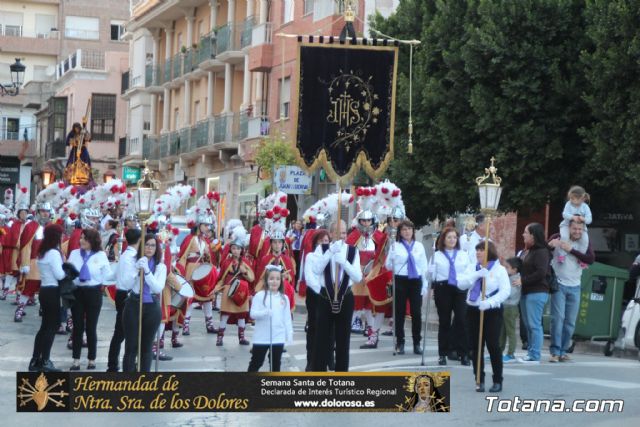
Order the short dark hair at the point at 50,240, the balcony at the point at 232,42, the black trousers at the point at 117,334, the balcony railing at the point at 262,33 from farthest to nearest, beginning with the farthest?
the balcony at the point at 232,42 → the balcony railing at the point at 262,33 → the short dark hair at the point at 50,240 → the black trousers at the point at 117,334

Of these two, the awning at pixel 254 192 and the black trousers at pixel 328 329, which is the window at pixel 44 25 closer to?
the awning at pixel 254 192

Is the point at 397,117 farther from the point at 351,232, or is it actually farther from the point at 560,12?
the point at 351,232

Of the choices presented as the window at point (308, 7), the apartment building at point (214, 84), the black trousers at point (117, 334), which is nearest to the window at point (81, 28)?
the apartment building at point (214, 84)

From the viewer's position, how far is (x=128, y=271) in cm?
1461

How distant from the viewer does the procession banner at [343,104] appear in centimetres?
1809

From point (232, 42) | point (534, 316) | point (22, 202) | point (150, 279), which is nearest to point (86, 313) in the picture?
point (150, 279)

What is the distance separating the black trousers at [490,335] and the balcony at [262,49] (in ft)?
97.0

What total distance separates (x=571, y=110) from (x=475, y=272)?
10826 mm

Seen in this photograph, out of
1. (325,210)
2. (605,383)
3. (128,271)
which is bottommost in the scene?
(605,383)

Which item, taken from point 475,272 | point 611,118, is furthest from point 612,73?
point 475,272

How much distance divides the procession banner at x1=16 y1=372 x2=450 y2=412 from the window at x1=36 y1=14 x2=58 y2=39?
2698 inches

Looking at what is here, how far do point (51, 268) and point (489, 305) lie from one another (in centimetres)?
493

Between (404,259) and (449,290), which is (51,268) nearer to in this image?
(404,259)

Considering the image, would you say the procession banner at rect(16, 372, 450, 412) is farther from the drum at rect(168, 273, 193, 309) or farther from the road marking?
the drum at rect(168, 273, 193, 309)
